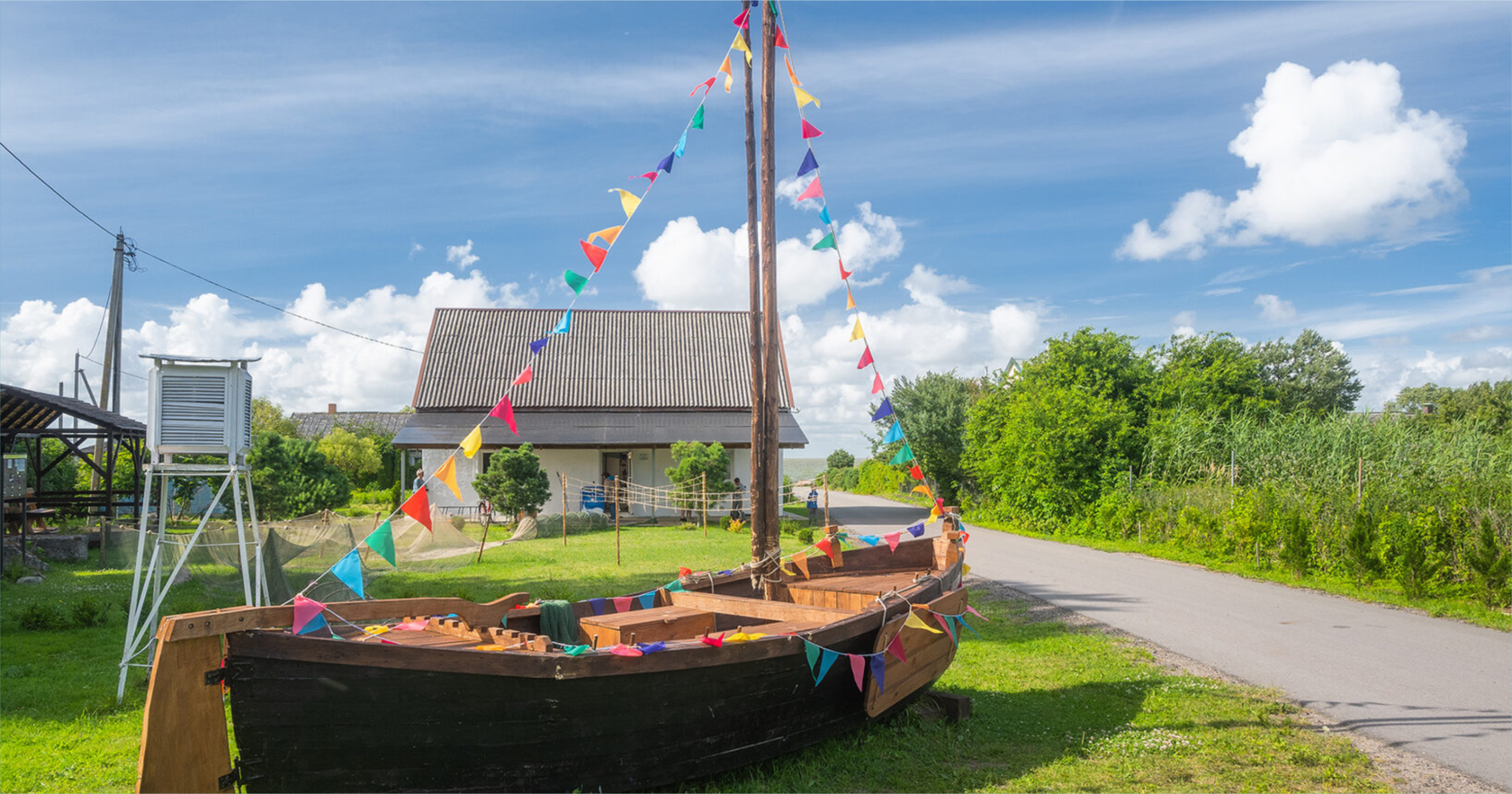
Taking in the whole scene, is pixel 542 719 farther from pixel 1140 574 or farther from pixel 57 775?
pixel 1140 574

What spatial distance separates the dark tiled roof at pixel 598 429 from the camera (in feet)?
80.4

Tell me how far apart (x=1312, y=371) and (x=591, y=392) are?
34.6m

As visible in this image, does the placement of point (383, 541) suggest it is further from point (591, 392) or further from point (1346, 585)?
point (591, 392)

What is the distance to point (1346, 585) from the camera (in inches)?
501

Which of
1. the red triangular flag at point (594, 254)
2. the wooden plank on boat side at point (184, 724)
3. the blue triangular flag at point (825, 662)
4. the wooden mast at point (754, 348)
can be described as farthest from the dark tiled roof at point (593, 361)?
the wooden plank on boat side at point (184, 724)

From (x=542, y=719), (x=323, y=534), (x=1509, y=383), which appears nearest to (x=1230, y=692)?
(x=542, y=719)

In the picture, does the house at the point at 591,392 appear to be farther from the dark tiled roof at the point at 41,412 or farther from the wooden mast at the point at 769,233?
the wooden mast at the point at 769,233

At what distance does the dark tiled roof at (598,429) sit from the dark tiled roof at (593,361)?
21.3 inches

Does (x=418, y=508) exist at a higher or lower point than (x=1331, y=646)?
higher

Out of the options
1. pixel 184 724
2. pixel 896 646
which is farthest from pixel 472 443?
pixel 896 646

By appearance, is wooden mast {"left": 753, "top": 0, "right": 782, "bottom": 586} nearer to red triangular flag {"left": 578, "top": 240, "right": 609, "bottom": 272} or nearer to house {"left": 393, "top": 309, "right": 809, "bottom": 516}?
red triangular flag {"left": 578, "top": 240, "right": 609, "bottom": 272}

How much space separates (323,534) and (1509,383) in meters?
55.8

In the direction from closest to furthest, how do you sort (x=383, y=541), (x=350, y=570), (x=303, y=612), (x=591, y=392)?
(x=303, y=612) < (x=350, y=570) < (x=383, y=541) < (x=591, y=392)

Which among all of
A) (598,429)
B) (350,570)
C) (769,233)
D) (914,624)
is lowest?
(914,624)
